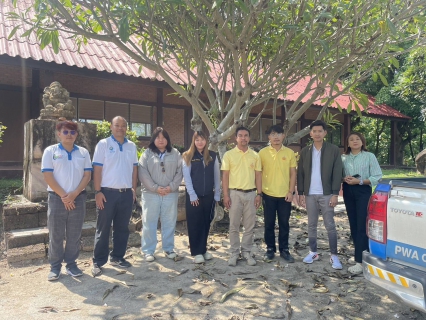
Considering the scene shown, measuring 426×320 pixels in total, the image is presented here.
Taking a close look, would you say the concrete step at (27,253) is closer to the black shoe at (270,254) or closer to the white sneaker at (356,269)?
the black shoe at (270,254)

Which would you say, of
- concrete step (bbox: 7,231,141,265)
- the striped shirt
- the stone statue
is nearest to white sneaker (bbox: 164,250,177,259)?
concrete step (bbox: 7,231,141,265)

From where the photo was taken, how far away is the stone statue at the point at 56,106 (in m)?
5.02

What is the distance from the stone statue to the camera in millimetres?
5016

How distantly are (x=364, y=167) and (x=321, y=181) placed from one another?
0.49 metres

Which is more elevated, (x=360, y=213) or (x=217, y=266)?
(x=360, y=213)

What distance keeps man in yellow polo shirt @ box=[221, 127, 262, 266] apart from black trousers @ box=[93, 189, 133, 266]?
1177 mm

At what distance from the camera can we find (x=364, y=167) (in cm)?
383

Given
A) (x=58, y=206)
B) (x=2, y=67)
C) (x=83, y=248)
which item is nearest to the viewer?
(x=58, y=206)

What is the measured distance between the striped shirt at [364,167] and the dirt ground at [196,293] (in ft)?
3.60

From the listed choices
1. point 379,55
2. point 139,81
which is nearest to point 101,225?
point 379,55

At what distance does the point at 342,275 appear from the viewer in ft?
12.2

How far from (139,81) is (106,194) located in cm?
526

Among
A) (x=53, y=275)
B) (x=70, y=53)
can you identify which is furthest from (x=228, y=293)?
(x=70, y=53)

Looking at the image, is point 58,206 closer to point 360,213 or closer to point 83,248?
point 83,248
